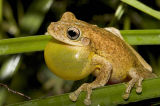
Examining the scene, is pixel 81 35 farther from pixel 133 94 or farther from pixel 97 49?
pixel 133 94

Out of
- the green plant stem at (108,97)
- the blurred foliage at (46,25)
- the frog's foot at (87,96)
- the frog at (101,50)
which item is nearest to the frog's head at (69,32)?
the frog at (101,50)

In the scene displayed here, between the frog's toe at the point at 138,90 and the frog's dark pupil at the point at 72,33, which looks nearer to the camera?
the frog's toe at the point at 138,90

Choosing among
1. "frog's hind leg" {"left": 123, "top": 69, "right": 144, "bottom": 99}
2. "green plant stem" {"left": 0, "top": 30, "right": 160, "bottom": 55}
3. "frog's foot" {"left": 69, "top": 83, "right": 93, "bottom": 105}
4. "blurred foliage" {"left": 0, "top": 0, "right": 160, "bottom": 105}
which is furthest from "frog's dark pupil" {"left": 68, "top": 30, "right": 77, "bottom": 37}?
"blurred foliage" {"left": 0, "top": 0, "right": 160, "bottom": 105}

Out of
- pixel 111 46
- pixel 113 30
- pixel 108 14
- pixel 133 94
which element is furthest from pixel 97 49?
pixel 108 14

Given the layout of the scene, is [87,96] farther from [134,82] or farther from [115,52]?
[115,52]

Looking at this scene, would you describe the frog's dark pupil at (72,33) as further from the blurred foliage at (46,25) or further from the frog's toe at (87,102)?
the blurred foliage at (46,25)

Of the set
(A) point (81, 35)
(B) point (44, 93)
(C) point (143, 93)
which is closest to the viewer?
(C) point (143, 93)

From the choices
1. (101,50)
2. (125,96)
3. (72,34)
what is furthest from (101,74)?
(125,96)
